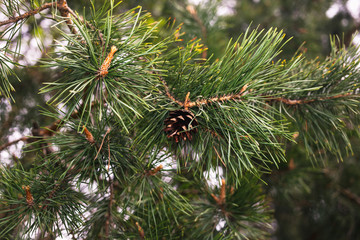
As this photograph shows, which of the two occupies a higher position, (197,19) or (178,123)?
(197,19)

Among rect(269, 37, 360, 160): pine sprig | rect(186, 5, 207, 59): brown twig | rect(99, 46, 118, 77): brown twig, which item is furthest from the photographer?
rect(186, 5, 207, 59): brown twig

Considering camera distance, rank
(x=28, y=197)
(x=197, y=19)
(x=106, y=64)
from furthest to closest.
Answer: (x=197, y=19) → (x=28, y=197) → (x=106, y=64)

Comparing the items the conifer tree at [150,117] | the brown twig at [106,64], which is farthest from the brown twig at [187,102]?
the brown twig at [106,64]

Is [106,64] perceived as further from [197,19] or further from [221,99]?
[197,19]

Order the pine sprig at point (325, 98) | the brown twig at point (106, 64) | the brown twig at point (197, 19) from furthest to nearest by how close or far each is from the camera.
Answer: the brown twig at point (197, 19)
the pine sprig at point (325, 98)
the brown twig at point (106, 64)

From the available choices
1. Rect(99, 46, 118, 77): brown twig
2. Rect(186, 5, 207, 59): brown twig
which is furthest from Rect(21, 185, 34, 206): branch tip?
Rect(186, 5, 207, 59): brown twig

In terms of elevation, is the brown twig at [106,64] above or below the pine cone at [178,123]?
above

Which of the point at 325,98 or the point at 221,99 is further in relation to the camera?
the point at 325,98

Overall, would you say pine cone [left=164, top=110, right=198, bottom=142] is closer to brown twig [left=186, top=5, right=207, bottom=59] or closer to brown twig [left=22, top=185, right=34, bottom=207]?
brown twig [left=22, top=185, right=34, bottom=207]

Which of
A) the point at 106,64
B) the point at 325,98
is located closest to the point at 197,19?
the point at 325,98

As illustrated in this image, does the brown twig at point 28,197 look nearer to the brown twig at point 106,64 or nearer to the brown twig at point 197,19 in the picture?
the brown twig at point 106,64
